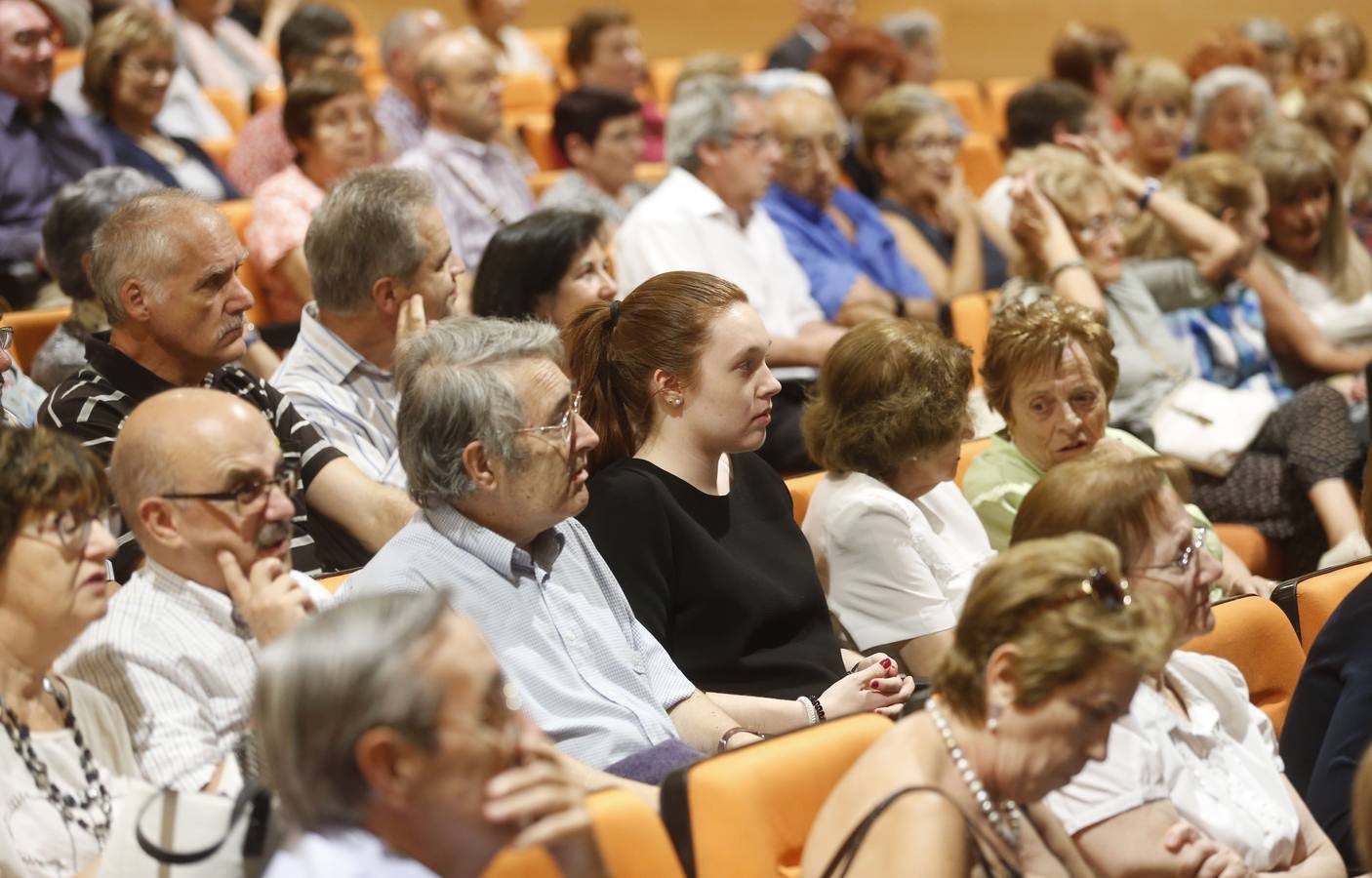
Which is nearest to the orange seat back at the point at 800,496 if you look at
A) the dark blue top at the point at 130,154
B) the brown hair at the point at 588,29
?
the dark blue top at the point at 130,154

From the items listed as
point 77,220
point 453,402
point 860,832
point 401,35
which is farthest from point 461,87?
point 860,832

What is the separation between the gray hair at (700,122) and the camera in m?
4.02

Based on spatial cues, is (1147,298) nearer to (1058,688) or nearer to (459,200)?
(459,200)

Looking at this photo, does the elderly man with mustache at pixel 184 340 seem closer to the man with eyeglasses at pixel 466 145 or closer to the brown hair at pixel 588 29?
the man with eyeglasses at pixel 466 145

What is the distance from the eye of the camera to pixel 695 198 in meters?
3.92

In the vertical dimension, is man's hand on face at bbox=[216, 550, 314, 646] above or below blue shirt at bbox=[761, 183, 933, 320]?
above

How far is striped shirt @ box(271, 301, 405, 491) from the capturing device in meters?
2.65

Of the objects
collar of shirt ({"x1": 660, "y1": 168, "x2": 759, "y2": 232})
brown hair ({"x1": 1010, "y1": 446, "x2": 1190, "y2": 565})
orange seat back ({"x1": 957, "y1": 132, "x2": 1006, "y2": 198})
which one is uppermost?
brown hair ({"x1": 1010, "y1": 446, "x2": 1190, "y2": 565})

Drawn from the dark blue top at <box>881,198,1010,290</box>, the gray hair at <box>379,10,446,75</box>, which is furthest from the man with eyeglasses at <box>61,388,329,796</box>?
the gray hair at <box>379,10,446,75</box>

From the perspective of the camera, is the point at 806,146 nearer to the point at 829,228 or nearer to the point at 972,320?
the point at 829,228

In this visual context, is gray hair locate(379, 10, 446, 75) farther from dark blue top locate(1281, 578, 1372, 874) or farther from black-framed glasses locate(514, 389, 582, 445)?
dark blue top locate(1281, 578, 1372, 874)

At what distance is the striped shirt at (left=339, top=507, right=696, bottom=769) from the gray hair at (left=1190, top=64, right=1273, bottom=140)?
13.9 ft

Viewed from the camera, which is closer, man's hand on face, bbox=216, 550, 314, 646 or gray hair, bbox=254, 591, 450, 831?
gray hair, bbox=254, 591, 450, 831

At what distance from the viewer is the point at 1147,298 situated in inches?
150
